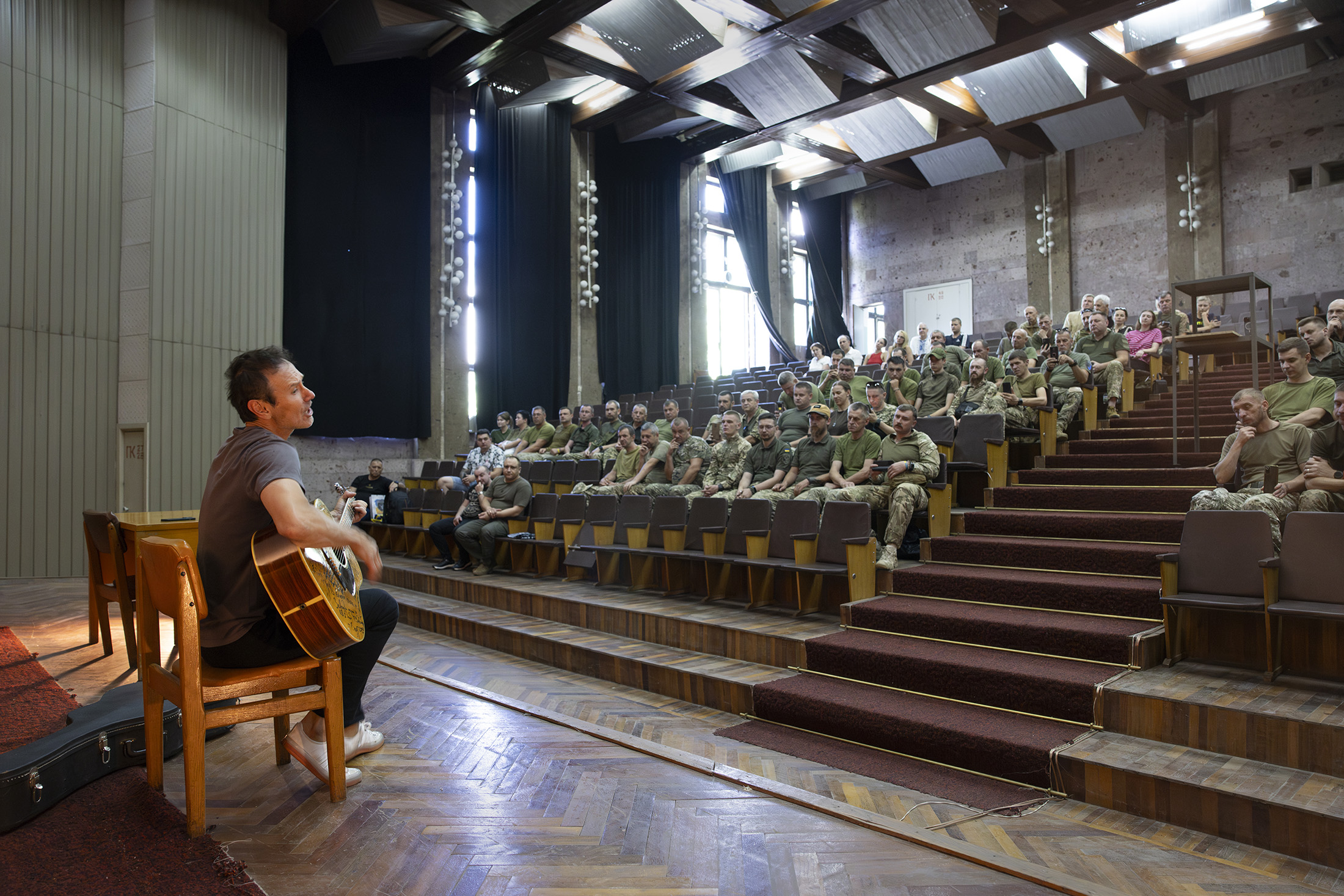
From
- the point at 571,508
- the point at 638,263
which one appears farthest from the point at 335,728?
the point at 638,263

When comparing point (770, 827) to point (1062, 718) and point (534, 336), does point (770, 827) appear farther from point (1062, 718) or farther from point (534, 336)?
point (534, 336)

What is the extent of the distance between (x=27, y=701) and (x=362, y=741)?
1.10 meters

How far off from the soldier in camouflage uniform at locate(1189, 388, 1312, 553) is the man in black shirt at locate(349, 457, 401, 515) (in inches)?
225

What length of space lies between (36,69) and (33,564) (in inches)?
139

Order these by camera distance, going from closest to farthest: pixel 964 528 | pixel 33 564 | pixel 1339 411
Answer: pixel 1339 411, pixel 964 528, pixel 33 564

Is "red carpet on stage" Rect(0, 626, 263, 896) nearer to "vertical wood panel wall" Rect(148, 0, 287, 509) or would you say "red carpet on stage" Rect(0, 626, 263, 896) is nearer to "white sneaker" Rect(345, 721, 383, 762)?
"white sneaker" Rect(345, 721, 383, 762)

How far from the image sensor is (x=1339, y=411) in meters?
2.93

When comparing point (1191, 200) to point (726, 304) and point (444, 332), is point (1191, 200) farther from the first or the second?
point (444, 332)

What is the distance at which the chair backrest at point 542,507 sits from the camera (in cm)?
526

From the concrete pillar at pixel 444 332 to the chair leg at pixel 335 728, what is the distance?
23.3ft

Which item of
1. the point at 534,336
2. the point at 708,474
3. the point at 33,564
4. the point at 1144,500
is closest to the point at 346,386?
the point at 534,336

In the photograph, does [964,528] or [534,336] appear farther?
[534,336]

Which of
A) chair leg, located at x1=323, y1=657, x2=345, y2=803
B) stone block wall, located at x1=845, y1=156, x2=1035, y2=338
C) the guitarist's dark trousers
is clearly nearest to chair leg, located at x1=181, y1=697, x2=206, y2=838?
the guitarist's dark trousers

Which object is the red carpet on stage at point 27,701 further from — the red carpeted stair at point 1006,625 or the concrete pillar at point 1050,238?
the concrete pillar at point 1050,238
